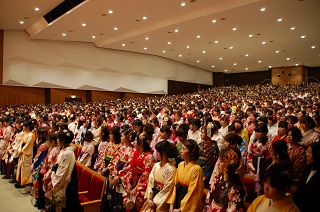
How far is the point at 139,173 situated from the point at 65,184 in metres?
0.89

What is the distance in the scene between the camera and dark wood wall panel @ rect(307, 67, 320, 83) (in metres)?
26.6

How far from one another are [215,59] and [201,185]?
22.4 meters

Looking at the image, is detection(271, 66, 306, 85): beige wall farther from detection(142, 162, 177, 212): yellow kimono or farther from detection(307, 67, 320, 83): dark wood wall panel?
detection(142, 162, 177, 212): yellow kimono

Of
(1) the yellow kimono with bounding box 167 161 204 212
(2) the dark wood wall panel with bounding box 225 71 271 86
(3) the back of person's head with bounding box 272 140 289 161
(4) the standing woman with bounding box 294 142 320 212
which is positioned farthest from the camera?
(2) the dark wood wall panel with bounding box 225 71 271 86

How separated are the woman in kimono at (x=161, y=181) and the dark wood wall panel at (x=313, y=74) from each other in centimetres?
2866

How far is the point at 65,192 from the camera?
3125 mm

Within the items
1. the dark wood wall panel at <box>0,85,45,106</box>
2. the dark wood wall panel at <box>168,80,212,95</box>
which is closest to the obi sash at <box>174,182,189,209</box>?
the dark wood wall panel at <box>0,85,45,106</box>

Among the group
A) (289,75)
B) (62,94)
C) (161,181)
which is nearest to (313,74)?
(289,75)

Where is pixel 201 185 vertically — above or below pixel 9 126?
below

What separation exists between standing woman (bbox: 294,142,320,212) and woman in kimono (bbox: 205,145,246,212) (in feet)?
1.48

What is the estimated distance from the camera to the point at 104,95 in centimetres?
2161

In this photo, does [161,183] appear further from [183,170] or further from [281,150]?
[281,150]

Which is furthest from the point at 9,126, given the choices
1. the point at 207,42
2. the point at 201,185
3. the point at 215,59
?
the point at 215,59

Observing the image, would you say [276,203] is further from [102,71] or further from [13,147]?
[102,71]
